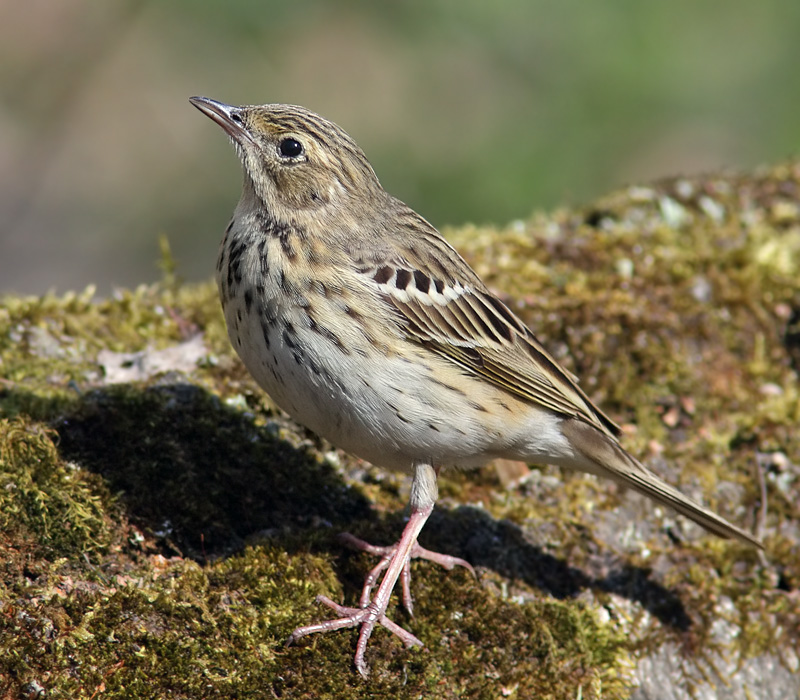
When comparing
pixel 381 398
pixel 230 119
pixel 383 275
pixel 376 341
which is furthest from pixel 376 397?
pixel 230 119

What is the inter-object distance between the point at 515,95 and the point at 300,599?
35.4 feet

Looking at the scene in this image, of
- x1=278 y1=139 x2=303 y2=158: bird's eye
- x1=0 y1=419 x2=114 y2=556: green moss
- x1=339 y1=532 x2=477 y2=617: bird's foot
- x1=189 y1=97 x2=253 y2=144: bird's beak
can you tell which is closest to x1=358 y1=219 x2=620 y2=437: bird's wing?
x1=278 y1=139 x2=303 y2=158: bird's eye

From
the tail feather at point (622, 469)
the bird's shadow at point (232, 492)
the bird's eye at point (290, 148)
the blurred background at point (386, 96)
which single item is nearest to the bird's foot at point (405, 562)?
the bird's shadow at point (232, 492)

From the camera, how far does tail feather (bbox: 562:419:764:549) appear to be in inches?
216

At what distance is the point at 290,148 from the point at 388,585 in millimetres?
2446

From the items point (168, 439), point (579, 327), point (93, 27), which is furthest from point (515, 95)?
point (168, 439)

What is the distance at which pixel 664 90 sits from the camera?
45.9 ft

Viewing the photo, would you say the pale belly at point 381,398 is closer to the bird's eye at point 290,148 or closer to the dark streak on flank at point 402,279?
the dark streak on flank at point 402,279

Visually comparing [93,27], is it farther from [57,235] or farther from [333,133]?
[333,133]

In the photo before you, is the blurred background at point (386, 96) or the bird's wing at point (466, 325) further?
the blurred background at point (386, 96)

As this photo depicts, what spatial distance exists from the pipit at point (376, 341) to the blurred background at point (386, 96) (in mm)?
7020

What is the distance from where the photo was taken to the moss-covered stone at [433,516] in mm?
4434

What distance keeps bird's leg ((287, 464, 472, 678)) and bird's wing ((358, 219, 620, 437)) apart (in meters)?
0.67

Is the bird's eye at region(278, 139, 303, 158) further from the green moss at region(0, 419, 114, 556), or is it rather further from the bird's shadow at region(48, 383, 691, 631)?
the green moss at region(0, 419, 114, 556)
